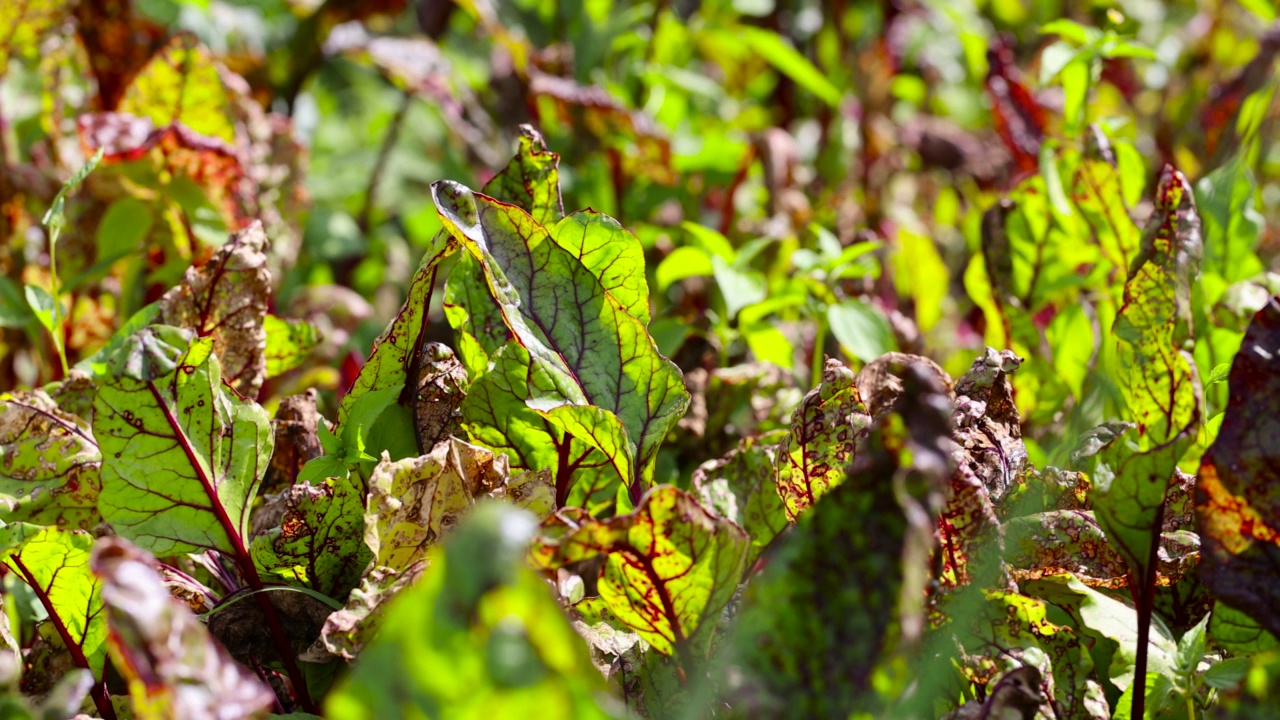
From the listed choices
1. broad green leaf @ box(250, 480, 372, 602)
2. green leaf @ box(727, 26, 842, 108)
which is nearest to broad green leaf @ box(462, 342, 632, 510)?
broad green leaf @ box(250, 480, 372, 602)

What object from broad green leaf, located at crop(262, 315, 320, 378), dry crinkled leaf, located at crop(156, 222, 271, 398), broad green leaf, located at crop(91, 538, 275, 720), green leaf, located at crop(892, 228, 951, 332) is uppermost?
broad green leaf, located at crop(91, 538, 275, 720)

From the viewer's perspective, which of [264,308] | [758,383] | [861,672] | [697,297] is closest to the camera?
[861,672]

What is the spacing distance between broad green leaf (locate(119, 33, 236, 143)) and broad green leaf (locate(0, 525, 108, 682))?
0.81m

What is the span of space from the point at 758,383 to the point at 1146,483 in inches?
22.5

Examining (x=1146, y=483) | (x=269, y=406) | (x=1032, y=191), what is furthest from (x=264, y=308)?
(x=1032, y=191)

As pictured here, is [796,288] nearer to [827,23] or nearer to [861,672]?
[861,672]

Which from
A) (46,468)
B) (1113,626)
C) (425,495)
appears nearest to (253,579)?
(425,495)

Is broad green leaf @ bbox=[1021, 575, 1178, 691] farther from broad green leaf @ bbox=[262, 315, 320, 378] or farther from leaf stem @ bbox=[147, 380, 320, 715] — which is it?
broad green leaf @ bbox=[262, 315, 320, 378]

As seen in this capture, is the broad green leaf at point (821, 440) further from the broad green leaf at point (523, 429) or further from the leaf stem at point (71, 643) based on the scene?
the leaf stem at point (71, 643)

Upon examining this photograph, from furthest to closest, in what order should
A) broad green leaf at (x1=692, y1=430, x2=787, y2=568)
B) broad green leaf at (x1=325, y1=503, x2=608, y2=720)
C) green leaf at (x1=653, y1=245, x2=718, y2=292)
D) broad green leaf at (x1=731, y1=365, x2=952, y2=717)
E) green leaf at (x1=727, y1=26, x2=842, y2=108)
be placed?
green leaf at (x1=727, y1=26, x2=842, y2=108) → green leaf at (x1=653, y1=245, x2=718, y2=292) → broad green leaf at (x1=692, y1=430, x2=787, y2=568) → broad green leaf at (x1=731, y1=365, x2=952, y2=717) → broad green leaf at (x1=325, y1=503, x2=608, y2=720)

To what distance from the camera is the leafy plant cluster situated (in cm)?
58

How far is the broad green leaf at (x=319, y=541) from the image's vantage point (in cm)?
82

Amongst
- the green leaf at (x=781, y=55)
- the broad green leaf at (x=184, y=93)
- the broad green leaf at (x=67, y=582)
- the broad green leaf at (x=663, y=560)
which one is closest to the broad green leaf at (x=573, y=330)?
the broad green leaf at (x=663, y=560)

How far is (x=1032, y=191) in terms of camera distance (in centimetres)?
131
